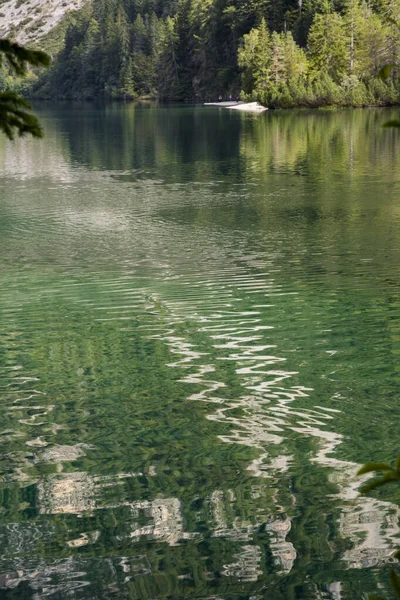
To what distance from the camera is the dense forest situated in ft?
308

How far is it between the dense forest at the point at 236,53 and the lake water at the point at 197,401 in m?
29.6

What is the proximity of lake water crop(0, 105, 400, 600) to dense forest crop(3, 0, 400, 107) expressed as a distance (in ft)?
97.1

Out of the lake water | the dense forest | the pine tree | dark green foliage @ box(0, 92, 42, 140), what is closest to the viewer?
dark green foliage @ box(0, 92, 42, 140)

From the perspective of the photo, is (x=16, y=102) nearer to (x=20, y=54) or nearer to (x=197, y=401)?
(x=20, y=54)

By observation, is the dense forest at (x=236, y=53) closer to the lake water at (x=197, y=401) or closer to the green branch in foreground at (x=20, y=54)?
the lake water at (x=197, y=401)

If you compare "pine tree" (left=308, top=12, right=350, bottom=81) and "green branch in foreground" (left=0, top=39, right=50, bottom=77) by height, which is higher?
"pine tree" (left=308, top=12, right=350, bottom=81)

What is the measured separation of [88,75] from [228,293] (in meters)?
172

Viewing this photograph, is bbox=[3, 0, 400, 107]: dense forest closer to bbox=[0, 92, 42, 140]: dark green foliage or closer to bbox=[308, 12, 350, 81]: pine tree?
bbox=[308, 12, 350, 81]: pine tree

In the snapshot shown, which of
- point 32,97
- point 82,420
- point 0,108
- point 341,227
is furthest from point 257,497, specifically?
point 32,97

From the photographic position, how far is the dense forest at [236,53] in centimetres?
9388

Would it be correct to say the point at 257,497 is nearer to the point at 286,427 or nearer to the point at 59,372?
the point at 286,427

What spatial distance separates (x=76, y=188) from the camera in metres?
31.0

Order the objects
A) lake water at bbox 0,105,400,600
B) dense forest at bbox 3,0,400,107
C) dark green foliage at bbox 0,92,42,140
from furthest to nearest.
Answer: dense forest at bbox 3,0,400,107
lake water at bbox 0,105,400,600
dark green foliage at bbox 0,92,42,140

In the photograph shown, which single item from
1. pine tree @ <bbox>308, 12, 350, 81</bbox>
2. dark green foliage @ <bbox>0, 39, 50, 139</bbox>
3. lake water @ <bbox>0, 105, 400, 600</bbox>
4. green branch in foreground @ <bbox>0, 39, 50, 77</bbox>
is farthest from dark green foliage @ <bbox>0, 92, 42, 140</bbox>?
pine tree @ <bbox>308, 12, 350, 81</bbox>
